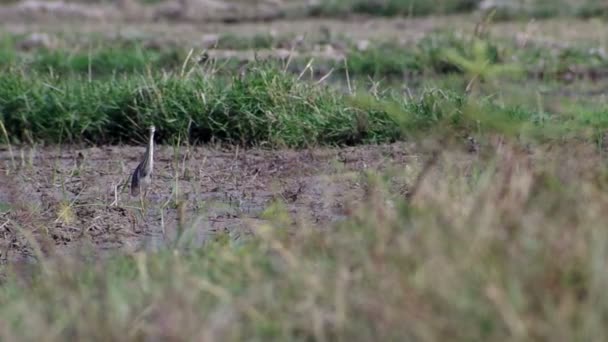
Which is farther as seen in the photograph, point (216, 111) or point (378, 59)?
point (378, 59)

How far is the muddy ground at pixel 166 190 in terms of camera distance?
587cm

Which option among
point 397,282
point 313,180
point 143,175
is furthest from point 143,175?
point 397,282

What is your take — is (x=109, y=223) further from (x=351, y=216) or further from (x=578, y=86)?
(x=578, y=86)

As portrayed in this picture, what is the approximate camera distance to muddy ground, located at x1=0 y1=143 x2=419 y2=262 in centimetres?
587

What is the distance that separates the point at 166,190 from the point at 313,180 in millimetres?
783

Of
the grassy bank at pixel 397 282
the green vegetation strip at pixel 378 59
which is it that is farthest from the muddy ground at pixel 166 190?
the green vegetation strip at pixel 378 59

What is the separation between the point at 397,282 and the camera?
11.1ft

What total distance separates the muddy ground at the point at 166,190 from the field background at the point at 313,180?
20 mm

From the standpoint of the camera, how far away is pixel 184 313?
11.2 ft

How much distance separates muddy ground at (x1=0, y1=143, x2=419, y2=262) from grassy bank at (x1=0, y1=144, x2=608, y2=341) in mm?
1431

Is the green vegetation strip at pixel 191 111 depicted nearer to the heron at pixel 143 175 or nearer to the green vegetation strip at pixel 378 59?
the heron at pixel 143 175

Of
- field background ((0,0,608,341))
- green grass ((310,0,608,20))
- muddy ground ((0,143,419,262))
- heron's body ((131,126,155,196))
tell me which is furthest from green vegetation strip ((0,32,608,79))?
green grass ((310,0,608,20))

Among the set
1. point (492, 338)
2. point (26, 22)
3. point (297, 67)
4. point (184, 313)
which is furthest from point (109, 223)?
point (26, 22)

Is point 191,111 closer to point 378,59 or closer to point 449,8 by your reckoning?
point 378,59
